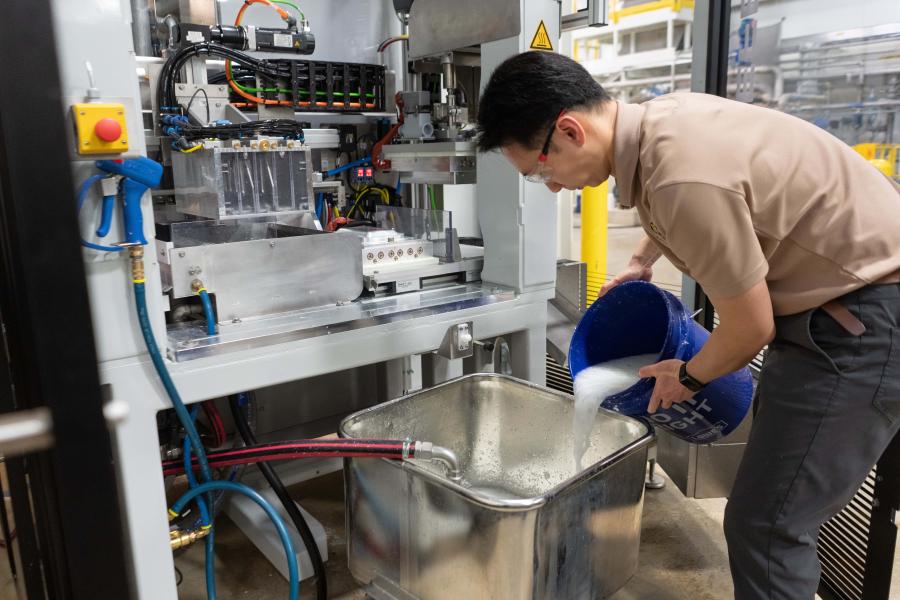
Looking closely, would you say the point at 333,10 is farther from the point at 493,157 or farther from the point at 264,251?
the point at 264,251

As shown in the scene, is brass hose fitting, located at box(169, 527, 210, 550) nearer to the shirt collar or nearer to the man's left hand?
the man's left hand

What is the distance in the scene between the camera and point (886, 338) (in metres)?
1.14

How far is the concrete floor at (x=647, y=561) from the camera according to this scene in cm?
182

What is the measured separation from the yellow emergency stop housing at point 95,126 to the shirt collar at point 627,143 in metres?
0.78

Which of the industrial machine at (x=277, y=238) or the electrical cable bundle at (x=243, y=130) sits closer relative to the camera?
the industrial machine at (x=277, y=238)

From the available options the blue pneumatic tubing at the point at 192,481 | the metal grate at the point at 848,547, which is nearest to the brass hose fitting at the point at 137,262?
the blue pneumatic tubing at the point at 192,481

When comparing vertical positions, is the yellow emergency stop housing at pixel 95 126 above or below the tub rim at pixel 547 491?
above

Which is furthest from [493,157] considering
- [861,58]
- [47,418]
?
[861,58]

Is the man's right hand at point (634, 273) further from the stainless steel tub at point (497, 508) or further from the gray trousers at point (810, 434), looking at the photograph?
the gray trousers at point (810, 434)

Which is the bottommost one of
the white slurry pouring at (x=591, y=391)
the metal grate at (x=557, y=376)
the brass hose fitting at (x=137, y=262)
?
the metal grate at (x=557, y=376)

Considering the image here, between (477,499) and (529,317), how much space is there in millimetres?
720

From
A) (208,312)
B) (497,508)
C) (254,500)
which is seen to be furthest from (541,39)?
(254,500)

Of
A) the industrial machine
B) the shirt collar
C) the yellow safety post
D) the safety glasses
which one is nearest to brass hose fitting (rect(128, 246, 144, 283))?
the industrial machine

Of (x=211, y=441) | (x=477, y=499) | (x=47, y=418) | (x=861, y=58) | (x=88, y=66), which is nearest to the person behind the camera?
(x=47, y=418)
